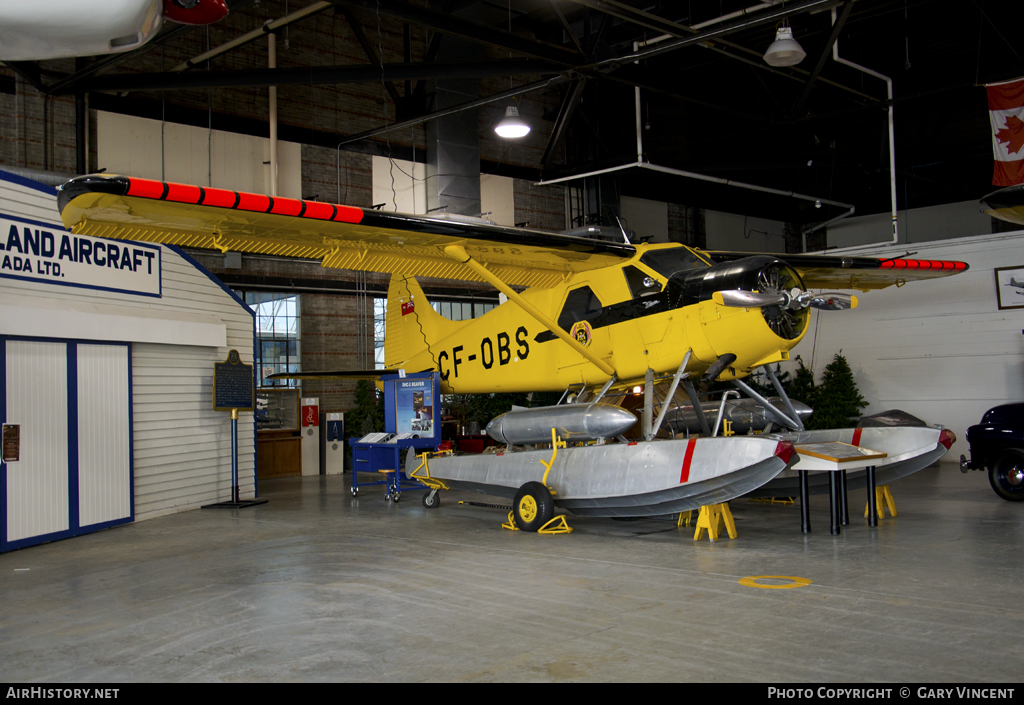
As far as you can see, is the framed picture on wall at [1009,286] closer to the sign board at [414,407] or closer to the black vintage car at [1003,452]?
the black vintage car at [1003,452]

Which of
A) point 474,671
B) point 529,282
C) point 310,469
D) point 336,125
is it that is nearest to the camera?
point 474,671

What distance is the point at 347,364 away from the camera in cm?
1650

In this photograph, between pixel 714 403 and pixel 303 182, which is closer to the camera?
pixel 714 403

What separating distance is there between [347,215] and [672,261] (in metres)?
3.50

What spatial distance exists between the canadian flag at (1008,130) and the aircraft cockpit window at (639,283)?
22.9ft

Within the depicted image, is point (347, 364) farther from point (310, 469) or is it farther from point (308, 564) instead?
point (308, 564)

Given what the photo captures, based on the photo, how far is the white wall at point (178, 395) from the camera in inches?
356

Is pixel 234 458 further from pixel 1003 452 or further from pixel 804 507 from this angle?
pixel 1003 452

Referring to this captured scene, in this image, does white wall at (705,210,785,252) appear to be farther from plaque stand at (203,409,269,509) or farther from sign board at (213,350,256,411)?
plaque stand at (203,409,269,509)

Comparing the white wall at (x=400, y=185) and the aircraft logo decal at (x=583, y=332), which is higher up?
the white wall at (x=400, y=185)

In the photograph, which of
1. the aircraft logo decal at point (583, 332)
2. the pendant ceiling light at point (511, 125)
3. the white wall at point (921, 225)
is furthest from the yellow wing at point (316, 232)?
the white wall at point (921, 225)

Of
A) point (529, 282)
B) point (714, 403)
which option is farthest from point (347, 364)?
point (714, 403)

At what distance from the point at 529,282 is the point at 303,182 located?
8268 mm

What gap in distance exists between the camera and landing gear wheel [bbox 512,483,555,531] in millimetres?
7688
